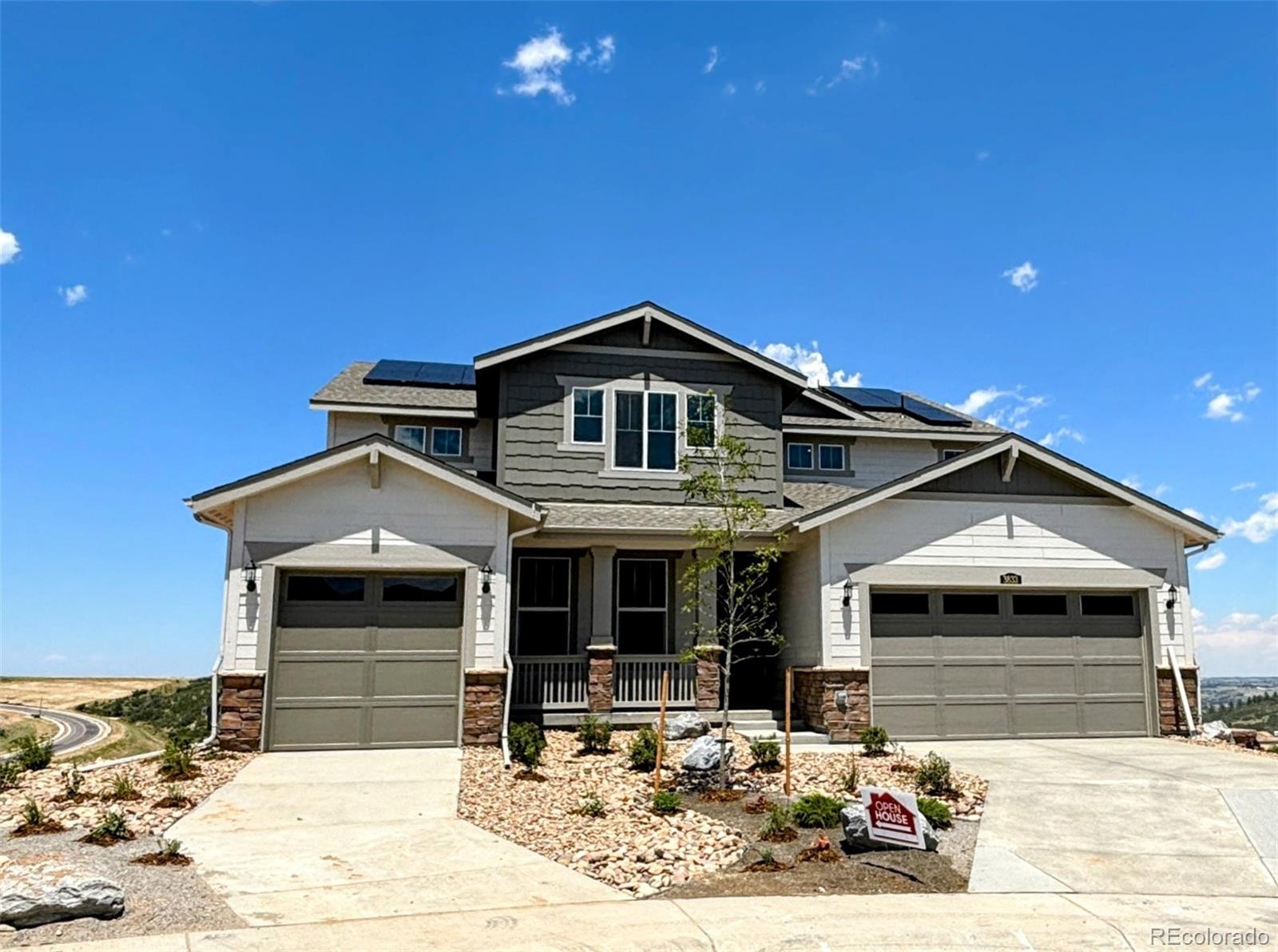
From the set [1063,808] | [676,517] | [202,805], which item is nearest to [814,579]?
[676,517]

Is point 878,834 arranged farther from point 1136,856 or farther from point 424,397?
point 424,397

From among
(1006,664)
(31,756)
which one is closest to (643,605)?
(1006,664)

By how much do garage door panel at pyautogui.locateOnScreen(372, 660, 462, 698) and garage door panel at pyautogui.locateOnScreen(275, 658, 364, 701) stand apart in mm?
246

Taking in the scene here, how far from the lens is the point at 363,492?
12453 mm

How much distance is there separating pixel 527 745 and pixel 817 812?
169 inches

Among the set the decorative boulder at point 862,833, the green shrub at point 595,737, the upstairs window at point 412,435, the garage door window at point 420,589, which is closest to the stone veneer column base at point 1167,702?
the decorative boulder at point 862,833

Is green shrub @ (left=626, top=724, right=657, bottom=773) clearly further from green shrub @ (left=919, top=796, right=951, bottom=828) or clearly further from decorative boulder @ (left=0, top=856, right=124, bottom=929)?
decorative boulder @ (left=0, top=856, right=124, bottom=929)

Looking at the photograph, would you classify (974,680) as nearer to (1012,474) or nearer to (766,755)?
(1012,474)

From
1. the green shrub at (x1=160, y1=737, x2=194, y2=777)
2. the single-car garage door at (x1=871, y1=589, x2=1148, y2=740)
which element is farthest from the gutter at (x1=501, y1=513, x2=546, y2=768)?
the single-car garage door at (x1=871, y1=589, x2=1148, y2=740)

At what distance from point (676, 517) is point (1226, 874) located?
8.72 meters

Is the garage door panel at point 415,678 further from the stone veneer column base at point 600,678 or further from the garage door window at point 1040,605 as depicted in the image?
the garage door window at point 1040,605

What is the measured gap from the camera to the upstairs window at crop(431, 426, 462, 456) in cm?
1720

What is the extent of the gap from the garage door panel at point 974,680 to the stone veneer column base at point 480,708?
21.9ft

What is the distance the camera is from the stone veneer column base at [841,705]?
13.3 m
